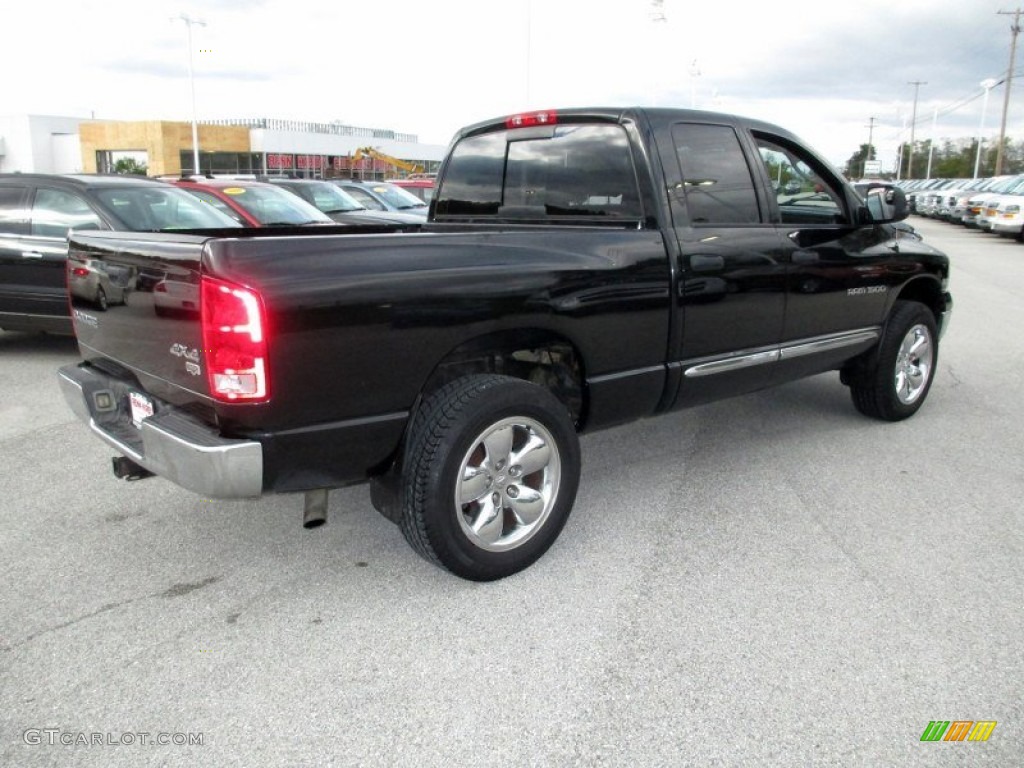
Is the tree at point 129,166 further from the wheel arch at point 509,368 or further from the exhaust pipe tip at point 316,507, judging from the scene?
the exhaust pipe tip at point 316,507

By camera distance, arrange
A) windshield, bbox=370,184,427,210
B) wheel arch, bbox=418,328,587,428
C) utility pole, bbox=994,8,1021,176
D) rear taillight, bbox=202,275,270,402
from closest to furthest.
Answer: rear taillight, bbox=202,275,270,402, wheel arch, bbox=418,328,587,428, windshield, bbox=370,184,427,210, utility pole, bbox=994,8,1021,176

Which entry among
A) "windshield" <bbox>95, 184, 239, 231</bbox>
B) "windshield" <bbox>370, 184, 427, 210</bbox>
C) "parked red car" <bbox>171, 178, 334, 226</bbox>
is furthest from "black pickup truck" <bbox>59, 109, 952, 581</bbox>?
"windshield" <bbox>370, 184, 427, 210</bbox>

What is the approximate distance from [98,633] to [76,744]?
658mm

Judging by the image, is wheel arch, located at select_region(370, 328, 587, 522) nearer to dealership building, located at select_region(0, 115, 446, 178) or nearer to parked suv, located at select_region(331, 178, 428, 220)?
parked suv, located at select_region(331, 178, 428, 220)

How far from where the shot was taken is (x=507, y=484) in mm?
3512

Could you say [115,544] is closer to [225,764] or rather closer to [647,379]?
[225,764]

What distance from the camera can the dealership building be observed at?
179ft

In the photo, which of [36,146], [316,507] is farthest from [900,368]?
[36,146]

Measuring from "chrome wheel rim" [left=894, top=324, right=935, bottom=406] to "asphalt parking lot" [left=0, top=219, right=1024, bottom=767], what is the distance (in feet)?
2.54

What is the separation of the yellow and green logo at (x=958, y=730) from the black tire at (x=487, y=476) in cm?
161

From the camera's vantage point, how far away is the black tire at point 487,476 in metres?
3.22

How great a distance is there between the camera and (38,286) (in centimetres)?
743

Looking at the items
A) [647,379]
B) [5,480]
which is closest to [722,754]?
[647,379]

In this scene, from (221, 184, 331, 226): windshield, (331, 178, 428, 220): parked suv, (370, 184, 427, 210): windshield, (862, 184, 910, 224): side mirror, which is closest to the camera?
(862, 184, 910, 224): side mirror
